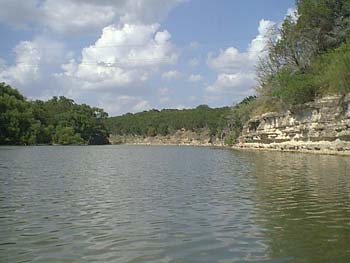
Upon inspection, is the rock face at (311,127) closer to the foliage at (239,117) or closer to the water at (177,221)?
the foliage at (239,117)

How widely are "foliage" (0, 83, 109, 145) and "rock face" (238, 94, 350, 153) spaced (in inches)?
2696

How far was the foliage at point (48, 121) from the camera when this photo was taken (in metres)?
118

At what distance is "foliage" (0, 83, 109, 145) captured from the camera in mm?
117875

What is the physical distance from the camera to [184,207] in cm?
1656

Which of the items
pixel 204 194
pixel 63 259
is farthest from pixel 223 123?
pixel 63 259

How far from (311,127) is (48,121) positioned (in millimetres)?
112013

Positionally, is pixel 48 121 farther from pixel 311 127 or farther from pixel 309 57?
pixel 311 127

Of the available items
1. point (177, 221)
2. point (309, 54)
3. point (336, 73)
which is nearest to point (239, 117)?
point (309, 54)

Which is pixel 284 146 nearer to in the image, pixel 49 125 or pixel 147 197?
pixel 147 197

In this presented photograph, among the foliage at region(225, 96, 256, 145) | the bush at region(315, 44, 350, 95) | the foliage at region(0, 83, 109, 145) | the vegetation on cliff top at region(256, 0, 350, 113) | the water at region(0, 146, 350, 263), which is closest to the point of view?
the water at region(0, 146, 350, 263)

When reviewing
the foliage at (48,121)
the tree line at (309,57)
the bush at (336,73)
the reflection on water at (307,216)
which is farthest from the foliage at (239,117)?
the reflection on water at (307,216)

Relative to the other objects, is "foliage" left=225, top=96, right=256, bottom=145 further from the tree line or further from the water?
the water

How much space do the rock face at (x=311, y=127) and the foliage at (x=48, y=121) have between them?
6847cm

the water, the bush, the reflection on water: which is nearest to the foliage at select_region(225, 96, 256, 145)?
the bush
